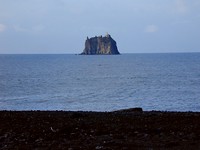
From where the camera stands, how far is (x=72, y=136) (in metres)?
15.4

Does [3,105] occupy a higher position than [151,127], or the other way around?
[151,127]

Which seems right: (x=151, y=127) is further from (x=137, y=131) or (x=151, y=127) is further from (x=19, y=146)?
(x=19, y=146)

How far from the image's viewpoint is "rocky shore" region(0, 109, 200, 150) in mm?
13727

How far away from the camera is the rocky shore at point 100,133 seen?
13.7 metres

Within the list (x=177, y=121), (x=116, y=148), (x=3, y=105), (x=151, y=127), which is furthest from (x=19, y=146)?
(x=3, y=105)

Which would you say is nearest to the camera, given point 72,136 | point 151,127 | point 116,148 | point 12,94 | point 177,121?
point 116,148

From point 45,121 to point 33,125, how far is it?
1.41 meters

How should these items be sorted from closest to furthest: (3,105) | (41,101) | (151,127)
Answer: (151,127)
(3,105)
(41,101)

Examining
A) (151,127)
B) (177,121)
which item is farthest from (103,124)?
(177,121)

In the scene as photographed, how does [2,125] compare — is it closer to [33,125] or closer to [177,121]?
[33,125]

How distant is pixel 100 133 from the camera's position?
51.9 feet

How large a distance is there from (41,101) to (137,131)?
38.5m

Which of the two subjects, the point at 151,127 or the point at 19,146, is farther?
the point at 151,127

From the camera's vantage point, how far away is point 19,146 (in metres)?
13.9
